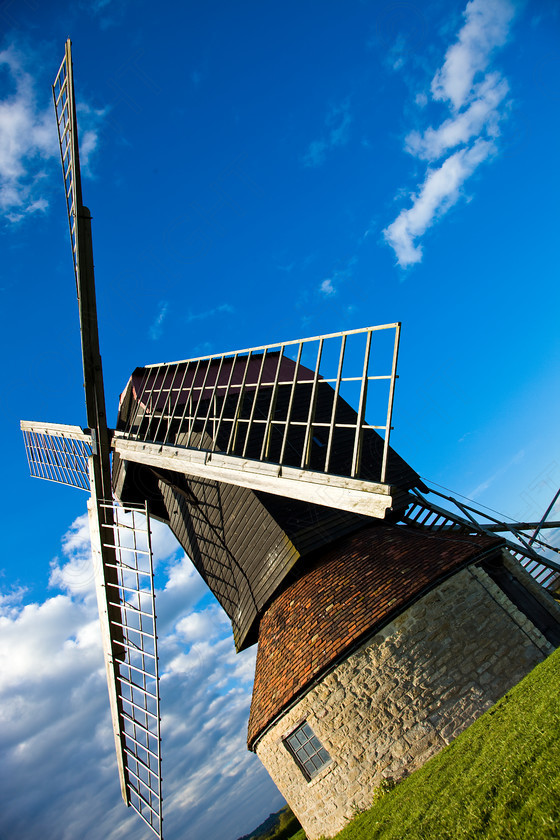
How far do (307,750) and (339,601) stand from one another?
9.24 feet

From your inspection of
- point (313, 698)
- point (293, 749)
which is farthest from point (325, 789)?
point (313, 698)

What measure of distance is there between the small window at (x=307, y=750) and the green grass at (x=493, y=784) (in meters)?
1.02

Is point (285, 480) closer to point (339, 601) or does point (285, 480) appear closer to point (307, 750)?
point (339, 601)

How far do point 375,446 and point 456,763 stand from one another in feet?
26.5

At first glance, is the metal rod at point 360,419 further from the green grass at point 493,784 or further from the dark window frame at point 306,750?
the dark window frame at point 306,750

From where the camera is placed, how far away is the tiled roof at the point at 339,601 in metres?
8.87

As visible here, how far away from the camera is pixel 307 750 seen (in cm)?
873

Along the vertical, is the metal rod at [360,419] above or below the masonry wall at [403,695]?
above

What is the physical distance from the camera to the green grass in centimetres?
408

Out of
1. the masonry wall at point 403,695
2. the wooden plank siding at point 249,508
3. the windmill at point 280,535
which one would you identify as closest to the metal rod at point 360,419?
the windmill at point 280,535

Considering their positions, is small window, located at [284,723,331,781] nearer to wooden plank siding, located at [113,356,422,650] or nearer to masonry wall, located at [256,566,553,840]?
masonry wall, located at [256,566,553,840]

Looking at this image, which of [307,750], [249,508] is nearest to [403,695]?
[307,750]

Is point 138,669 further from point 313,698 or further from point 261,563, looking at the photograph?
point 313,698

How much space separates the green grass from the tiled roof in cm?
220
